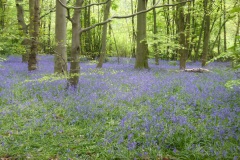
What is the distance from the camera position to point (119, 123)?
5.21 meters

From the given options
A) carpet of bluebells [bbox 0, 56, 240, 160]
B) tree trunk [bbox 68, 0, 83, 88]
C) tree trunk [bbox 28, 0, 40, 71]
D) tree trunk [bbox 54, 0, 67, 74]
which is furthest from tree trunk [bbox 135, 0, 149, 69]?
tree trunk [bbox 68, 0, 83, 88]

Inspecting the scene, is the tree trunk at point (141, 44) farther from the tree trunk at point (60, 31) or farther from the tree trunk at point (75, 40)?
the tree trunk at point (75, 40)

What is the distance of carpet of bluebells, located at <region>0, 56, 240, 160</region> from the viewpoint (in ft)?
13.2

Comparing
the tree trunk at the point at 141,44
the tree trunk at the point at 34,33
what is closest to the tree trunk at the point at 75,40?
the tree trunk at the point at 34,33

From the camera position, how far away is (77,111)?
237 inches

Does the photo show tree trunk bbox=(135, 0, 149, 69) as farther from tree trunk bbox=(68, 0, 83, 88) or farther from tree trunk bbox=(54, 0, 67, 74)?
tree trunk bbox=(68, 0, 83, 88)

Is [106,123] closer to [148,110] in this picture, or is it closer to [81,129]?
[81,129]

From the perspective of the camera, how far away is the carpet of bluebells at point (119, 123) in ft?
13.2

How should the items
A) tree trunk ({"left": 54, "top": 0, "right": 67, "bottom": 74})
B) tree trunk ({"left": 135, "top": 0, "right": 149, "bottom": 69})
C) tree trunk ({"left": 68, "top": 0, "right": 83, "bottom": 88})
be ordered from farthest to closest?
tree trunk ({"left": 135, "top": 0, "right": 149, "bottom": 69}), tree trunk ({"left": 54, "top": 0, "right": 67, "bottom": 74}), tree trunk ({"left": 68, "top": 0, "right": 83, "bottom": 88})

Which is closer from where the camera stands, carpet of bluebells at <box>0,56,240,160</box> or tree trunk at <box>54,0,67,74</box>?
carpet of bluebells at <box>0,56,240,160</box>

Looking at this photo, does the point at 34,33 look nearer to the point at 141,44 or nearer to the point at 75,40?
the point at 75,40

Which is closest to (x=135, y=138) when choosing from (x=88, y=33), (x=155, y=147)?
(x=155, y=147)

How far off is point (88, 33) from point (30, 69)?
14228mm

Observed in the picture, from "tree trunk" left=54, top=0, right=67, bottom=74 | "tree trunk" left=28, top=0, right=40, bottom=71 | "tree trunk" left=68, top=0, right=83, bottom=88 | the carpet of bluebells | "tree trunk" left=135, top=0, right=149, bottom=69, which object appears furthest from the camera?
"tree trunk" left=135, top=0, right=149, bottom=69
